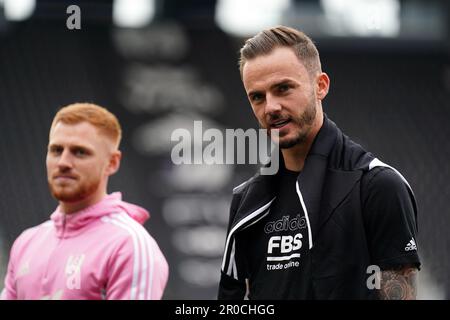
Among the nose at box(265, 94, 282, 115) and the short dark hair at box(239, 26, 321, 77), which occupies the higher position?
the short dark hair at box(239, 26, 321, 77)

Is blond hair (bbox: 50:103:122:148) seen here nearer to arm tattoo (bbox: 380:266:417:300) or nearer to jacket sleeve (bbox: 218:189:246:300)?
jacket sleeve (bbox: 218:189:246:300)

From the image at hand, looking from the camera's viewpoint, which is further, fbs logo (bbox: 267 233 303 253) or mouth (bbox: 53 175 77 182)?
mouth (bbox: 53 175 77 182)

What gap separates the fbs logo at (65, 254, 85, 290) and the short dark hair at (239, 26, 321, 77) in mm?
887

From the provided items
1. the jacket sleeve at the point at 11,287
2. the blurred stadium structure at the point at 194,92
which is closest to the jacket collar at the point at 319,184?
the jacket sleeve at the point at 11,287

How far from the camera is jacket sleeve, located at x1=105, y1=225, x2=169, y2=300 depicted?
7.79ft

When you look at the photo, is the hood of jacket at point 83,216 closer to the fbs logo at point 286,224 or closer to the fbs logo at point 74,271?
the fbs logo at point 74,271

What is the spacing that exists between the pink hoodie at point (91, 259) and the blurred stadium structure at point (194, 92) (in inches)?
112

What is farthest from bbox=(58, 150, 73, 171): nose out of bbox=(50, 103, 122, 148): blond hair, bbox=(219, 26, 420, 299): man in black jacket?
bbox=(219, 26, 420, 299): man in black jacket

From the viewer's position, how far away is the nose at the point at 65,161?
267 centimetres

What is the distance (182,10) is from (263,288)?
435 cm

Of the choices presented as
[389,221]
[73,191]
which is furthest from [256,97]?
[73,191]

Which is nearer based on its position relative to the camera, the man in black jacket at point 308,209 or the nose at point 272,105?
the man in black jacket at point 308,209

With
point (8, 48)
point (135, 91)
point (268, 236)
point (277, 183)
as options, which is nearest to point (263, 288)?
point (268, 236)
